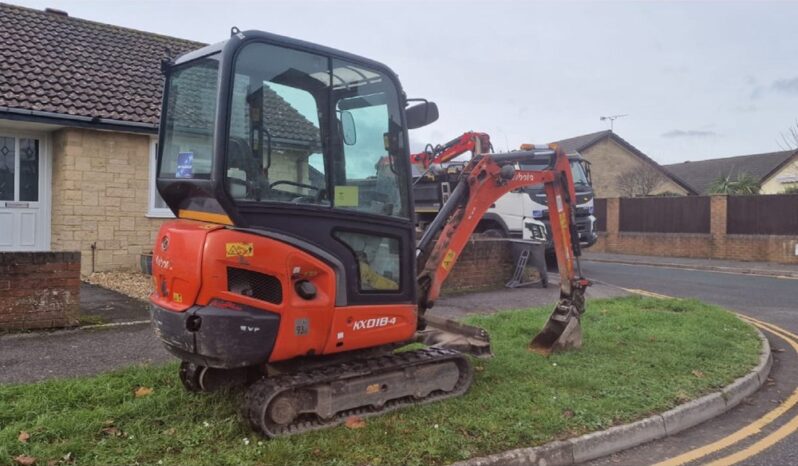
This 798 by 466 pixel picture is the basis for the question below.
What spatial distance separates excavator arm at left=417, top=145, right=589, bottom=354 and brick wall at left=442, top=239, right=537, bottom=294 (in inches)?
184

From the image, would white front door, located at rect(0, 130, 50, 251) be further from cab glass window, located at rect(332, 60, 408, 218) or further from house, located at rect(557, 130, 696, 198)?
house, located at rect(557, 130, 696, 198)

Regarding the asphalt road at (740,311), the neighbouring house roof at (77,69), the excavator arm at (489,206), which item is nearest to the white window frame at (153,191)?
the neighbouring house roof at (77,69)

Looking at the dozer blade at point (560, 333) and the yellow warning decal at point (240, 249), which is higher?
the yellow warning decal at point (240, 249)

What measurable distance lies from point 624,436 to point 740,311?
25.4 ft

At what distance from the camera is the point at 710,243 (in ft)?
76.2

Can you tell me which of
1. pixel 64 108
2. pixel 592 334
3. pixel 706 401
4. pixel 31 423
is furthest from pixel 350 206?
pixel 64 108

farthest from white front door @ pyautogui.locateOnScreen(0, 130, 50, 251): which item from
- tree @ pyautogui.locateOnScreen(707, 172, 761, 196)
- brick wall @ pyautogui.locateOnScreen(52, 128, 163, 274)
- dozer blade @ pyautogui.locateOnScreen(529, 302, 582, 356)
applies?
tree @ pyautogui.locateOnScreen(707, 172, 761, 196)

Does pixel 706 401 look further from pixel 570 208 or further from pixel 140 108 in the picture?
pixel 140 108

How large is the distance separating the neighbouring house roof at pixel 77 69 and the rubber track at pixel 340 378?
8575 millimetres

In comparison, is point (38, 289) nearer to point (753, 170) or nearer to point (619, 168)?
point (619, 168)

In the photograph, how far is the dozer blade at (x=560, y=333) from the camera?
6.64m

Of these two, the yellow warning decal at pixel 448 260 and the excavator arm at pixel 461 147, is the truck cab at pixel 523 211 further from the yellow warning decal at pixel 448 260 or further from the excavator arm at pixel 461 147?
the yellow warning decal at pixel 448 260

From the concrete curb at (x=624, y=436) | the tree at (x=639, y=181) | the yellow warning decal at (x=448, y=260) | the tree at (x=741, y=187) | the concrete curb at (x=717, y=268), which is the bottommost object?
the concrete curb at (x=624, y=436)

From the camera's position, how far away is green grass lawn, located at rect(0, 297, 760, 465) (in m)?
3.96
